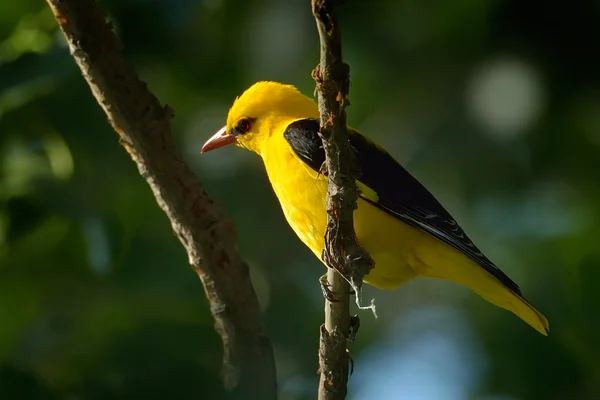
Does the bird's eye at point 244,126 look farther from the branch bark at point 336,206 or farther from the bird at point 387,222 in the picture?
the branch bark at point 336,206

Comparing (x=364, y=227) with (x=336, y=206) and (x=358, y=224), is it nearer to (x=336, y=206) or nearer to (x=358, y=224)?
(x=358, y=224)

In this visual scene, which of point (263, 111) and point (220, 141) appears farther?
point (220, 141)

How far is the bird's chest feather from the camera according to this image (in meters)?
4.05

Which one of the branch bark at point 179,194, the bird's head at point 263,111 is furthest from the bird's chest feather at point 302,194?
the bird's head at point 263,111

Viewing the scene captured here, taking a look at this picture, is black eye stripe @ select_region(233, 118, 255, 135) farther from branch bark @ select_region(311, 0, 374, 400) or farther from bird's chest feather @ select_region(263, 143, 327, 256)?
branch bark @ select_region(311, 0, 374, 400)

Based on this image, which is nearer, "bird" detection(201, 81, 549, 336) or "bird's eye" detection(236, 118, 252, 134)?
"bird" detection(201, 81, 549, 336)

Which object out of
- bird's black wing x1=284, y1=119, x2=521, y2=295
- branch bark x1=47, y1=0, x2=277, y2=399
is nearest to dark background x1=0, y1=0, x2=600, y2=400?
branch bark x1=47, y1=0, x2=277, y2=399

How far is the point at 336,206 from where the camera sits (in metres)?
3.16

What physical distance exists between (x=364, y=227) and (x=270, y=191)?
2898 millimetres

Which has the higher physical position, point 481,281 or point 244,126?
point 244,126

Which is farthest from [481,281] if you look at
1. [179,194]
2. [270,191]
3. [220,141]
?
[270,191]

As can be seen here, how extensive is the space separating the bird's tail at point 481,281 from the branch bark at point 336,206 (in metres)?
0.88

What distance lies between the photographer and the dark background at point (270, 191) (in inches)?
175

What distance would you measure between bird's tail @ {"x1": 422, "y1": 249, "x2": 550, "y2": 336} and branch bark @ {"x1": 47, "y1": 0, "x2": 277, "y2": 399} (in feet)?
2.77
